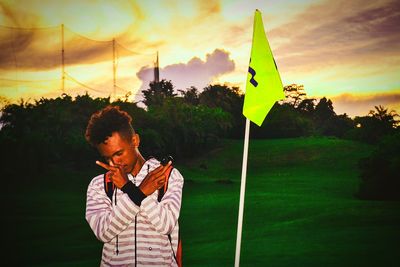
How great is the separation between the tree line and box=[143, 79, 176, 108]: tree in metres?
0.05

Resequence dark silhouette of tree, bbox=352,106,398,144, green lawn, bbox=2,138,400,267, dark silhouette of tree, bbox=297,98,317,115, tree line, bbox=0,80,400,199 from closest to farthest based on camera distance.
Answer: green lawn, bbox=2,138,400,267
tree line, bbox=0,80,400,199
dark silhouette of tree, bbox=352,106,398,144
dark silhouette of tree, bbox=297,98,317,115

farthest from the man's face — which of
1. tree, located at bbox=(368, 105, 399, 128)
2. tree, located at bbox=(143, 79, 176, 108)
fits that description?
tree, located at bbox=(368, 105, 399, 128)

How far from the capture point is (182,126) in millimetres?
19781

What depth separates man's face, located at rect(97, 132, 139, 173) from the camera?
3.30 meters

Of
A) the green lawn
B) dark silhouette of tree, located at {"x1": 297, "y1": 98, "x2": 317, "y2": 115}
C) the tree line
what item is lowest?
→ the green lawn

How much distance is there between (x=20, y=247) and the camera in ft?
30.5

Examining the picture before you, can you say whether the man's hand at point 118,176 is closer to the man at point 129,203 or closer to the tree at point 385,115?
the man at point 129,203

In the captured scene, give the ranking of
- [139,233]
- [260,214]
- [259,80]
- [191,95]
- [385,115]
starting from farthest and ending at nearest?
1. [191,95]
2. [385,115]
3. [260,214]
4. [259,80]
5. [139,233]

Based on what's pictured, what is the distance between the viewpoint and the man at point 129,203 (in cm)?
277

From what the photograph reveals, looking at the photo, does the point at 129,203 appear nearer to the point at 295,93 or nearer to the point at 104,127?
the point at 104,127

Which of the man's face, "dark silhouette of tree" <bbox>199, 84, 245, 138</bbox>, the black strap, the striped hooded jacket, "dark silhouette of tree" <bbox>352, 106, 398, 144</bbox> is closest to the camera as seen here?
the striped hooded jacket

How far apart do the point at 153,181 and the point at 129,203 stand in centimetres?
22

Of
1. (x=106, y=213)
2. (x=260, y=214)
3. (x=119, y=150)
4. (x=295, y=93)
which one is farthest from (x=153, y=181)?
(x=295, y=93)

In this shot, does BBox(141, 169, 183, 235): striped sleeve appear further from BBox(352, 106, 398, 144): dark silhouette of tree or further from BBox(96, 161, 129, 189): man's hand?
BBox(352, 106, 398, 144): dark silhouette of tree
